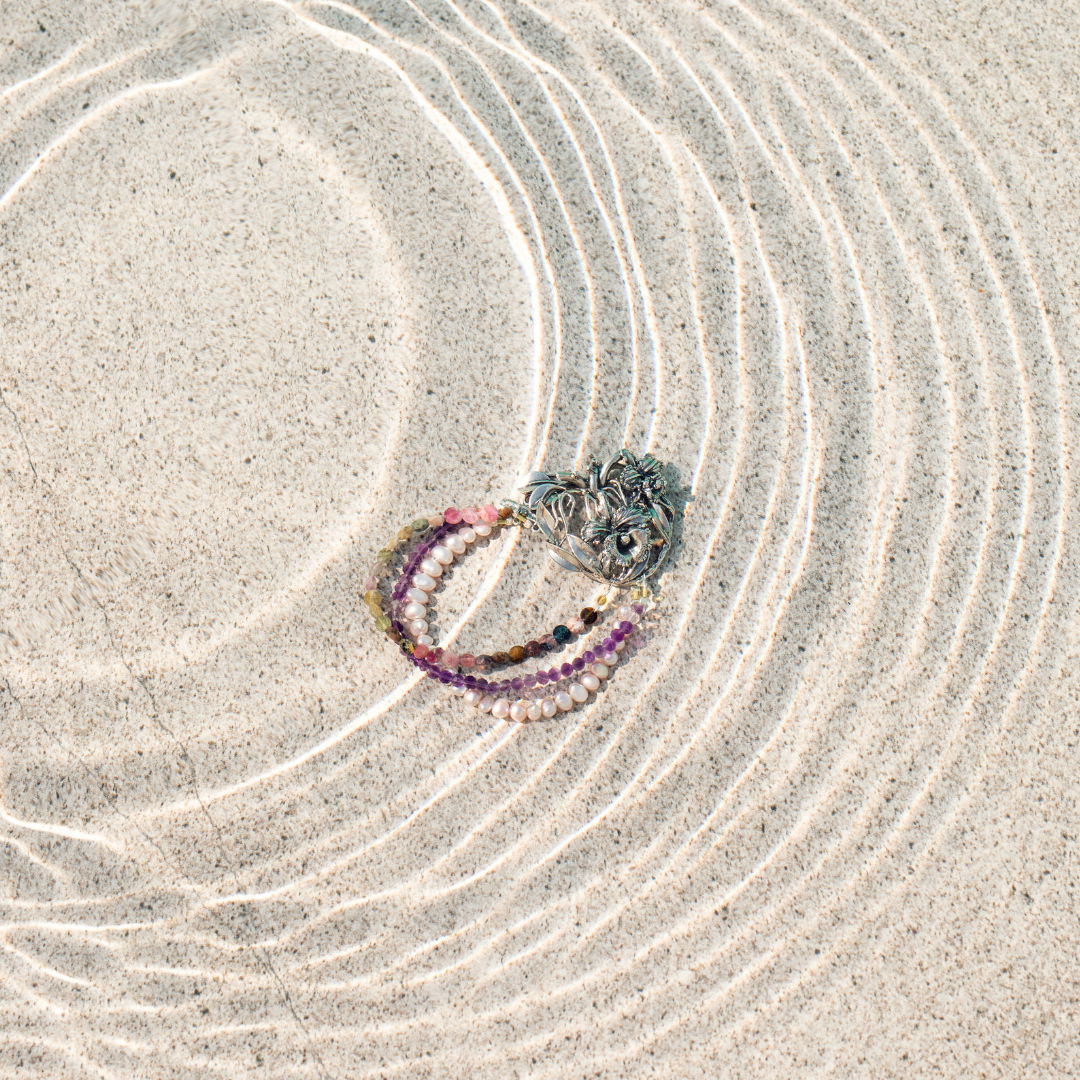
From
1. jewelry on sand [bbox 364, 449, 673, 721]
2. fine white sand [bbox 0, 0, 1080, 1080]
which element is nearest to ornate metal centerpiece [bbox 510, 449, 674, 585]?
jewelry on sand [bbox 364, 449, 673, 721]

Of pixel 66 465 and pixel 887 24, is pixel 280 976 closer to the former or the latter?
pixel 66 465

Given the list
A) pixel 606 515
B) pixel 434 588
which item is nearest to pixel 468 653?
pixel 434 588

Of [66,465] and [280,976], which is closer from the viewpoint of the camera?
[280,976]

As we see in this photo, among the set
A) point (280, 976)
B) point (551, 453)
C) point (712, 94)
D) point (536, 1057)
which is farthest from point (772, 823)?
point (712, 94)

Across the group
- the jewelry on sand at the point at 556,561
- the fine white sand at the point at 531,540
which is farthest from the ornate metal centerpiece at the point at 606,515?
the fine white sand at the point at 531,540

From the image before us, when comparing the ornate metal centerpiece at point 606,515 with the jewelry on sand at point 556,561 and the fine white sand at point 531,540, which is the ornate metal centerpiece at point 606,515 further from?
the fine white sand at point 531,540

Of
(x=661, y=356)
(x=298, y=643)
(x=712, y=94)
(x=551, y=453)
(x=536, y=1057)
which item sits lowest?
(x=536, y=1057)

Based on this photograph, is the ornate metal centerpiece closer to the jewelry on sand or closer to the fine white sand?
the jewelry on sand
